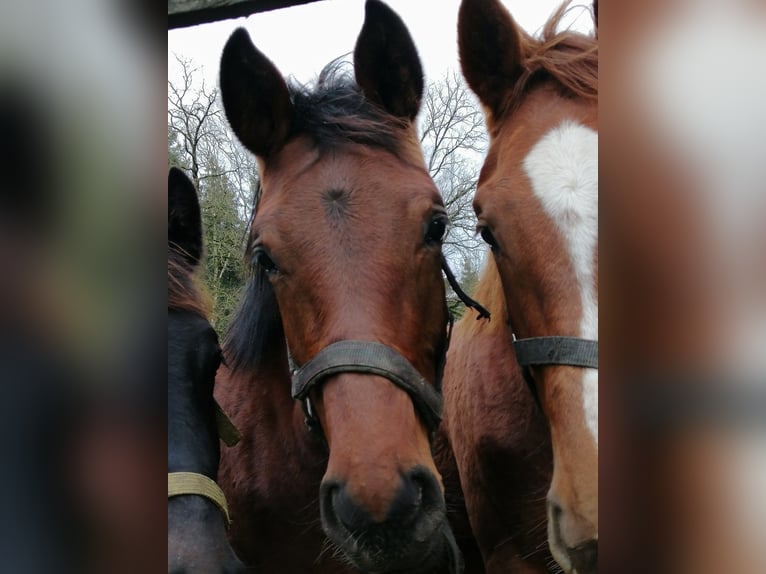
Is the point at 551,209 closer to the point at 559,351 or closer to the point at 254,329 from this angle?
the point at 559,351

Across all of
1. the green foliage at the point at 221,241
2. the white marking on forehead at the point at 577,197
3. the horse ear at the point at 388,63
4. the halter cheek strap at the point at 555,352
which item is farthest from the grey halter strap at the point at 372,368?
the horse ear at the point at 388,63

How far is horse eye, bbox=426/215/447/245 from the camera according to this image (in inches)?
62.1

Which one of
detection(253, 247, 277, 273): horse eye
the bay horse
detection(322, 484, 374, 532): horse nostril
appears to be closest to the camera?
detection(322, 484, 374, 532): horse nostril

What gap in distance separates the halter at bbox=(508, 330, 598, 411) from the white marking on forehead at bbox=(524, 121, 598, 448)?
2cm

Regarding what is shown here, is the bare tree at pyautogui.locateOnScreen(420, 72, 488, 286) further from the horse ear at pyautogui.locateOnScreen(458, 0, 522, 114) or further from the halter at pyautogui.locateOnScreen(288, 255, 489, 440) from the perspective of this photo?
the halter at pyautogui.locateOnScreen(288, 255, 489, 440)

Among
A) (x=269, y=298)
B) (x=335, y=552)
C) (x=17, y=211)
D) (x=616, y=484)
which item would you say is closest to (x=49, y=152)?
(x=17, y=211)

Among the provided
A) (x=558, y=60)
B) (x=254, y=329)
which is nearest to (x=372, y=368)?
(x=254, y=329)

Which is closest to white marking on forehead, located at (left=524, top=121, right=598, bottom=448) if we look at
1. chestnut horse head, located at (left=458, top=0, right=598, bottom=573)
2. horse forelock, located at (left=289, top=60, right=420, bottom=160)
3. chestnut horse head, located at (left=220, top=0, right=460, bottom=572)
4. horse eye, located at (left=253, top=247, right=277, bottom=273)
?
chestnut horse head, located at (left=458, top=0, right=598, bottom=573)

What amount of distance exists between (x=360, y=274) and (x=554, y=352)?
407 millimetres

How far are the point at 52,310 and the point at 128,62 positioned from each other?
50cm

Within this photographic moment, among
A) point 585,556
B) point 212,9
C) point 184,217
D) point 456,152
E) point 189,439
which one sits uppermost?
point 212,9

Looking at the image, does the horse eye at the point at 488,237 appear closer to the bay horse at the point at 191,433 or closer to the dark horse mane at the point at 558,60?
the dark horse mane at the point at 558,60

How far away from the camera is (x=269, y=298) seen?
5.90ft

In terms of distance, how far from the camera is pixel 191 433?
159 centimetres
